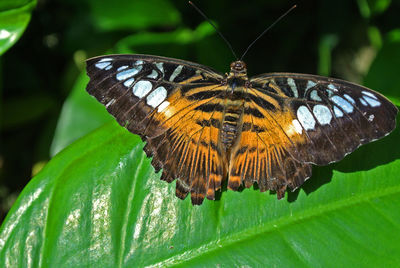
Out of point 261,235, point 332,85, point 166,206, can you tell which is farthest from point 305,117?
point 166,206

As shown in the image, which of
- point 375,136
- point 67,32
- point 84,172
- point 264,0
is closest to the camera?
point 375,136

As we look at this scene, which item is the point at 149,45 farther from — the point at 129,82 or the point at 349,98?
the point at 349,98

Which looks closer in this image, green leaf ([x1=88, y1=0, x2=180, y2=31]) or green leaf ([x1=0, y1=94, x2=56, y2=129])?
green leaf ([x1=88, y1=0, x2=180, y2=31])

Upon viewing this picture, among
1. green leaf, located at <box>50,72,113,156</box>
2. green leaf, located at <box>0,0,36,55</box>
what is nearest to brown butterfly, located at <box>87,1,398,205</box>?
green leaf, located at <box>0,0,36,55</box>

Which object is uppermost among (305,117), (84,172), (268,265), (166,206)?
(305,117)

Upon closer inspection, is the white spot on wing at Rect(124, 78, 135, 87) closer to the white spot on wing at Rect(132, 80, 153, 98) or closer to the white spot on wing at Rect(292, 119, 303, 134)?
the white spot on wing at Rect(132, 80, 153, 98)

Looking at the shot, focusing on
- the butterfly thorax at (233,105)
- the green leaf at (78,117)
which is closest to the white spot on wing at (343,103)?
the butterfly thorax at (233,105)

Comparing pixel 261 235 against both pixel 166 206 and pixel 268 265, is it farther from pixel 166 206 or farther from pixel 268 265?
pixel 166 206
